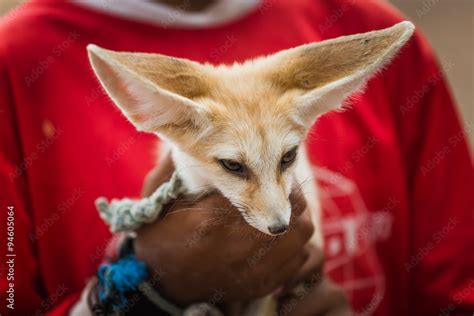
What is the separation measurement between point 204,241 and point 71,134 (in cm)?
49

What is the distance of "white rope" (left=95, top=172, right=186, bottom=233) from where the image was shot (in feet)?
4.04

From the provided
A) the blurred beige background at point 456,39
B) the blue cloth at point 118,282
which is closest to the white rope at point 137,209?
the blue cloth at point 118,282

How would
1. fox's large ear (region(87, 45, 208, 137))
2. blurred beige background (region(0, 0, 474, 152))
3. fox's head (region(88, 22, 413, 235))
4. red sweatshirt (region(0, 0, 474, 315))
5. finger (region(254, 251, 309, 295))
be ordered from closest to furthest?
fox's large ear (region(87, 45, 208, 137))
fox's head (region(88, 22, 413, 235))
finger (region(254, 251, 309, 295))
red sweatshirt (region(0, 0, 474, 315))
blurred beige background (region(0, 0, 474, 152))

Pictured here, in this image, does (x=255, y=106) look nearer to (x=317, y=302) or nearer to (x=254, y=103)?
(x=254, y=103)

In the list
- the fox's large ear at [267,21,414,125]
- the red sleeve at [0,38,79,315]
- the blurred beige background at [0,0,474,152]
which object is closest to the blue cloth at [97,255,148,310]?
the red sleeve at [0,38,79,315]

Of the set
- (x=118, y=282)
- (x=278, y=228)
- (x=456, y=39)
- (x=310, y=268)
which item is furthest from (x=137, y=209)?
(x=456, y=39)

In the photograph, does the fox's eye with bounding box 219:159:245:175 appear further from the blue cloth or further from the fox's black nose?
the blue cloth

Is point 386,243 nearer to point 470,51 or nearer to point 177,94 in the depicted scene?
point 177,94

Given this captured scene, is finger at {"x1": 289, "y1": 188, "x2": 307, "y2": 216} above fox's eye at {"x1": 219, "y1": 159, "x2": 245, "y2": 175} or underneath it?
underneath

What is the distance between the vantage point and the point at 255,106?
47.0 inches

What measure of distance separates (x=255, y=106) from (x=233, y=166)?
131mm

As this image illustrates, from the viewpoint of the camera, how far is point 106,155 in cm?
148

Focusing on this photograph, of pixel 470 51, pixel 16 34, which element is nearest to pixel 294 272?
pixel 16 34

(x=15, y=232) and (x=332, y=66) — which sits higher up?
(x=332, y=66)
